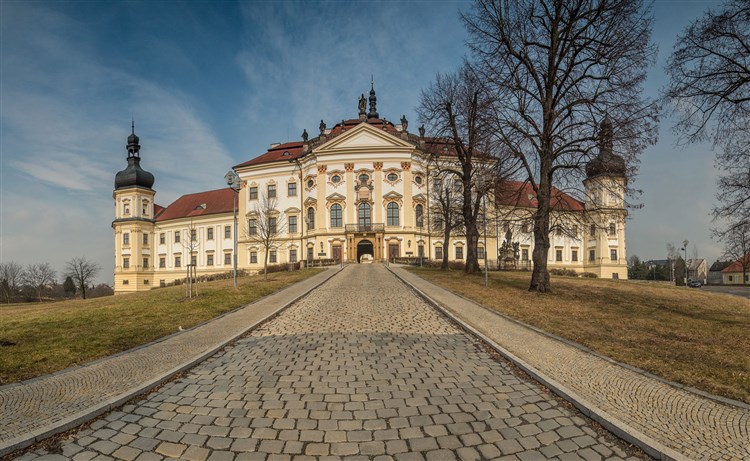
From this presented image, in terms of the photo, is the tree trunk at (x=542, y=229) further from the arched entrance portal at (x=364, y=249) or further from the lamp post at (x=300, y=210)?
the lamp post at (x=300, y=210)

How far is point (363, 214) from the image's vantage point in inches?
1935

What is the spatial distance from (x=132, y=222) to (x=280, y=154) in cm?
2788

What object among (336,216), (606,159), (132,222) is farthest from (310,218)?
(606,159)

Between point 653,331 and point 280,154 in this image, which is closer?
point 653,331

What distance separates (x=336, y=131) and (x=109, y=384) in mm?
52929

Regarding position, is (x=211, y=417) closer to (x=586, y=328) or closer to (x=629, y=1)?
(x=586, y=328)

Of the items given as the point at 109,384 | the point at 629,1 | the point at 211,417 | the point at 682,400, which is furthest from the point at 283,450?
the point at 629,1

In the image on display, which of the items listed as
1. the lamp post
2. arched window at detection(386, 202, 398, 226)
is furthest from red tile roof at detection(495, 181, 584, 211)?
the lamp post

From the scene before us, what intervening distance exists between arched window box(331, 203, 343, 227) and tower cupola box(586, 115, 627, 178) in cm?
3656

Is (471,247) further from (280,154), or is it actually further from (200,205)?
(200,205)

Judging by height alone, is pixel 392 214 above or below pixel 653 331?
above

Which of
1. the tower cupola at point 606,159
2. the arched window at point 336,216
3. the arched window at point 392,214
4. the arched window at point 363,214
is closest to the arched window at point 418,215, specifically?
the arched window at point 392,214

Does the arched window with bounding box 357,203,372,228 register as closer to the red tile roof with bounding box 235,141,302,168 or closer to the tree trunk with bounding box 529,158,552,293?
the red tile roof with bounding box 235,141,302,168

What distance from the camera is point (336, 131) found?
55.6m
